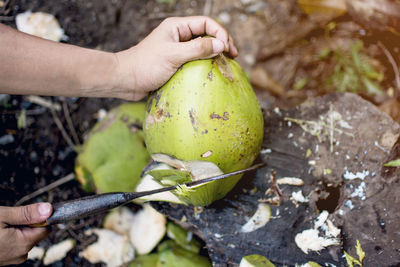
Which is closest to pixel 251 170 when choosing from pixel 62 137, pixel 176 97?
pixel 176 97

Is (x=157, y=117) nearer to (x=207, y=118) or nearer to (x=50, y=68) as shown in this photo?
(x=207, y=118)

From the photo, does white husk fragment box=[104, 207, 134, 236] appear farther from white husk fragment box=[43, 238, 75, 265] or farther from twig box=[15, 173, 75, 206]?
twig box=[15, 173, 75, 206]

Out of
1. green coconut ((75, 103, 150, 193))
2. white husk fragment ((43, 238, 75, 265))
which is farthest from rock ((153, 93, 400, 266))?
white husk fragment ((43, 238, 75, 265))

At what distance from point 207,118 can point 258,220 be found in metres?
0.61

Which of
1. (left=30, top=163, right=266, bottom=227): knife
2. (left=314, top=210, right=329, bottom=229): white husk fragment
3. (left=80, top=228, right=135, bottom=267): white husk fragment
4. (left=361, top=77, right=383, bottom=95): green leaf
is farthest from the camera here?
(left=361, top=77, right=383, bottom=95): green leaf

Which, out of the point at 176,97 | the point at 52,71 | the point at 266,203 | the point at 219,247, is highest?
the point at 52,71

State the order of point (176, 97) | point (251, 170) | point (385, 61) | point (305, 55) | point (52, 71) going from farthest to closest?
point (305, 55) → point (385, 61) → point (251, 170) → point (52, 71) → point (176, 97)

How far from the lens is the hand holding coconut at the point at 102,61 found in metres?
1.48

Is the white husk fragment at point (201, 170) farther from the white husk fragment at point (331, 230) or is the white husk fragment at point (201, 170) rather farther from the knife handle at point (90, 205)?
the white husk fragment at point (331, 230)

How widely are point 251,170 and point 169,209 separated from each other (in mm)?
493

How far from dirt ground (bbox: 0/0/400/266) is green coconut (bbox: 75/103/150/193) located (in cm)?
47

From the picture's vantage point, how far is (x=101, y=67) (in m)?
1.67

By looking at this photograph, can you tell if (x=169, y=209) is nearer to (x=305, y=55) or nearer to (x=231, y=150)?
(x=231, y=150)

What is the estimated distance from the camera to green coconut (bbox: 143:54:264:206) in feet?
4.52
